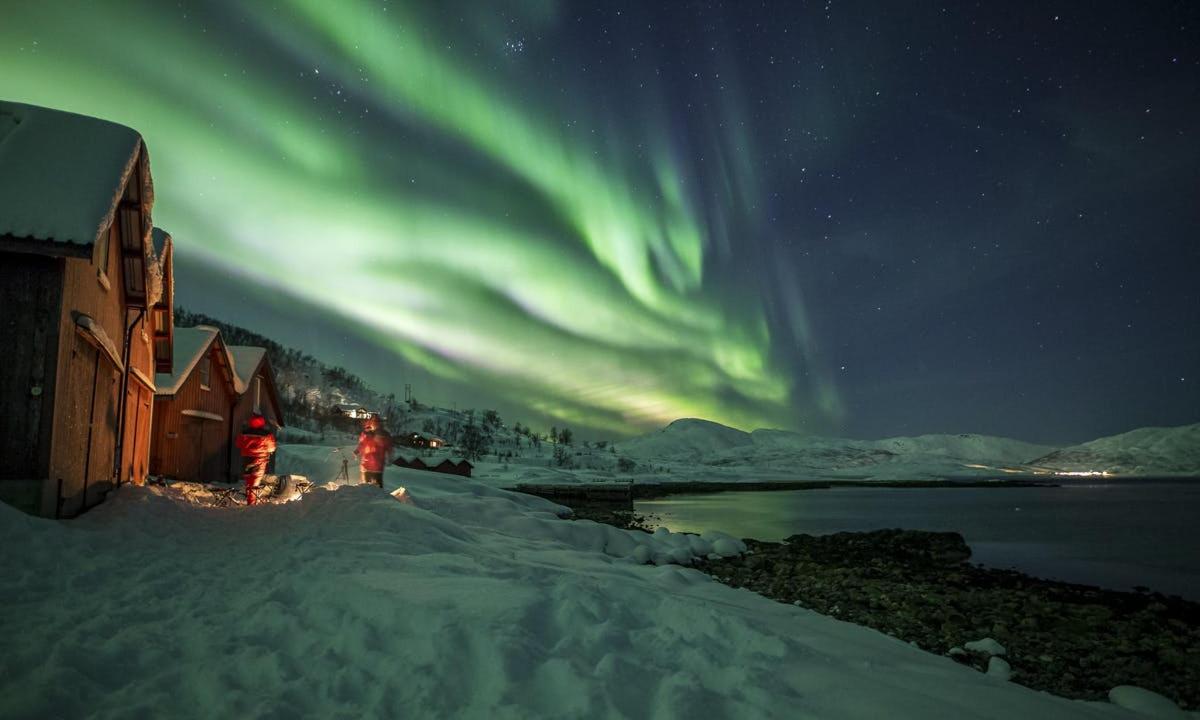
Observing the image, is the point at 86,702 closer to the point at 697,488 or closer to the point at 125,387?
the point at 125,387

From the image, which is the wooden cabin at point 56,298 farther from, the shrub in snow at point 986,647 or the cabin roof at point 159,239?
the shrub in snow at point 986,647

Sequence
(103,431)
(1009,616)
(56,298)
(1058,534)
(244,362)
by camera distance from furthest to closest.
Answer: (1058,534) → (244,362) → (1009,616) → (103,431) → (56,298)

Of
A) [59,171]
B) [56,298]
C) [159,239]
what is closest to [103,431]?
[56,298]

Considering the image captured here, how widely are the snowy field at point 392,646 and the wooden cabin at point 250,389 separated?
2207 centimetres

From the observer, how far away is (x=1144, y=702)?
895cm

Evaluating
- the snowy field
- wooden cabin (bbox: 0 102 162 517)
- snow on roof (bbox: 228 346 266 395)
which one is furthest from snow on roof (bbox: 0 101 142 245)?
snow on roof (bbox: 228 346 266 395)

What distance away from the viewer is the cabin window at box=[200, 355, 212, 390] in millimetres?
25344

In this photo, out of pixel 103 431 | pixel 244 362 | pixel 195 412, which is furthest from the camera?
pixel 244 362

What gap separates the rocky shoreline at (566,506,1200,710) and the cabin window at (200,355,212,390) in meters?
20.9

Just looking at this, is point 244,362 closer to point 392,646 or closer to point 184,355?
point 184,355

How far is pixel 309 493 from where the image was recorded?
14484 millimetres

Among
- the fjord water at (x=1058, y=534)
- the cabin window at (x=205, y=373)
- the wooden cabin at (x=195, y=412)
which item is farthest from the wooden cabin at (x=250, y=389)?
the fjord water at (x=1058, y=534)

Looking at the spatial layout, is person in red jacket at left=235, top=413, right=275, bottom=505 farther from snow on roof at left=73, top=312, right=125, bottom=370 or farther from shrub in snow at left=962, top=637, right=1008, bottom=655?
shrub in snow at left=962, top=637, right=1008, bottom=655

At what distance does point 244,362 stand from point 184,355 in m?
8.57
